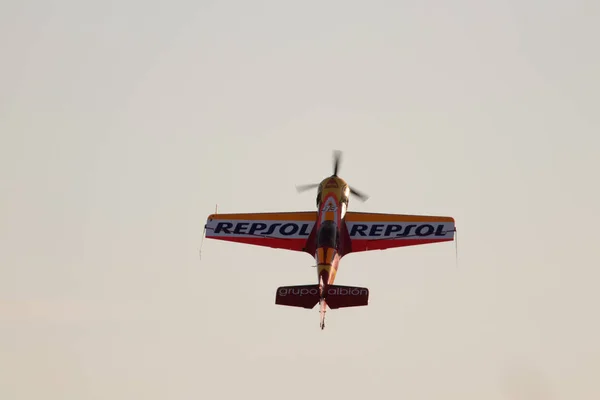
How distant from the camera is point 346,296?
214ft

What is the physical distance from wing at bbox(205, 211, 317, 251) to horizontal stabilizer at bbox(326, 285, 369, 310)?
23.6 feet

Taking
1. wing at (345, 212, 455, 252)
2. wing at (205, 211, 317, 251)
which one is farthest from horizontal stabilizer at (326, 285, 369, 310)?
wing at (205, 211, 317, 251)

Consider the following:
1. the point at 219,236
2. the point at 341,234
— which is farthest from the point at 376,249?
the point at 219,236

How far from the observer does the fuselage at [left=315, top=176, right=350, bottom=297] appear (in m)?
68.4

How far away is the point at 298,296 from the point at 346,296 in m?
1.96

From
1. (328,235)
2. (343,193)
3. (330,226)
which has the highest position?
(343,193)

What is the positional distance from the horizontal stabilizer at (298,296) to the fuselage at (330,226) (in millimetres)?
433

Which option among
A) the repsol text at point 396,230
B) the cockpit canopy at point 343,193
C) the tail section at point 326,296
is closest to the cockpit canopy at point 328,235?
the repsol text at point 396,230

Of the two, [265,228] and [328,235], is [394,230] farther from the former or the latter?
[265,228]

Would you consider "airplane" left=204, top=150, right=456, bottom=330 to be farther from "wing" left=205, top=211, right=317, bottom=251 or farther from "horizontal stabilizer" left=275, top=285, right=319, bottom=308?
"horizontal stabilizer" left=275, top=285, right=319, bottom=308

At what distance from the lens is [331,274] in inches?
2687

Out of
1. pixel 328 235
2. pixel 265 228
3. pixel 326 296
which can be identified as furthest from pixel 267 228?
pixel 326 296

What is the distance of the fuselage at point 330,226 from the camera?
224ft

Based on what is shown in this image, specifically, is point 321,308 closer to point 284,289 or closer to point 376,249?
point 284,289
